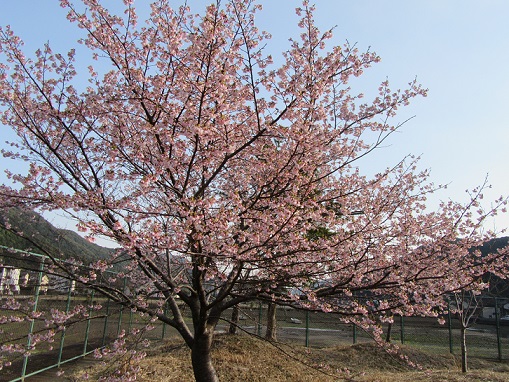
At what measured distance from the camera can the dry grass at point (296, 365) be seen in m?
7.34

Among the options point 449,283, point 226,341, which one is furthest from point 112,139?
point 226,341

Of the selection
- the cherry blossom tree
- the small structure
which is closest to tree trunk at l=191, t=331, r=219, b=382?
the cherry blossom tree

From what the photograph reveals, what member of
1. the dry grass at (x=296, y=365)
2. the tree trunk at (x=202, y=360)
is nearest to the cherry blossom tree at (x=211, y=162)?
the tree trunk at (x=202, y=360)

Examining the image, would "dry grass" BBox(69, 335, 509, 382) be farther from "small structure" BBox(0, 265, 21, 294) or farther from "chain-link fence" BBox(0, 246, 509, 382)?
"small structure" BBox(0, 265, 21, 294)

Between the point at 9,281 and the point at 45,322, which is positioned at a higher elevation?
the point at 9,281

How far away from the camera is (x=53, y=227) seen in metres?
6.36

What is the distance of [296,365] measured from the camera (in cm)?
837

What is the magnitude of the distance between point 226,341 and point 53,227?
203 inches

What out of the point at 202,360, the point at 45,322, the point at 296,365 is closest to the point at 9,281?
the point at 45,322

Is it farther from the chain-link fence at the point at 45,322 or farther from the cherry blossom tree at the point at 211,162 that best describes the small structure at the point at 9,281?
the cherry blossom tree at the point at 211,162

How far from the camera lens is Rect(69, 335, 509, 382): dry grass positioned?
7336mm

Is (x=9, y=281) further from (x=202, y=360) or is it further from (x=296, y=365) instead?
(x=296, y=365)

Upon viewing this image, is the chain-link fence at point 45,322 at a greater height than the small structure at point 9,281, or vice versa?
the small structure at point 9,281

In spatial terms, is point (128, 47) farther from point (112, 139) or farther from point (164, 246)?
point (164, 246)
